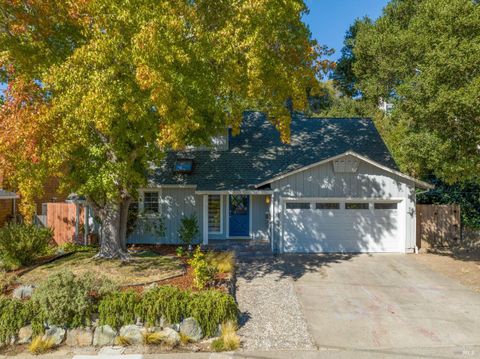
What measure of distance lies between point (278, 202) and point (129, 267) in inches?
251

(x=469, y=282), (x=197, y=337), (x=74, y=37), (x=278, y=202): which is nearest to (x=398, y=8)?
(x=278, y=202)

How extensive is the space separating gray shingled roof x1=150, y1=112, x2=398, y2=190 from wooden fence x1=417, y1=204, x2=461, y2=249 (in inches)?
96.7

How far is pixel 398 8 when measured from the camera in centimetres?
1939

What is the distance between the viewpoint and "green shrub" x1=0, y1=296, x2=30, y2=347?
7465 millimetres

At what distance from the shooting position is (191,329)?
7.57 m

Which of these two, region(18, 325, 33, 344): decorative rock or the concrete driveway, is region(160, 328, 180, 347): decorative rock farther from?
the concrete driveway

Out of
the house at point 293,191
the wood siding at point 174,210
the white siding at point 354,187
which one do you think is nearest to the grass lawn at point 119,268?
the wood siding at point 174,210

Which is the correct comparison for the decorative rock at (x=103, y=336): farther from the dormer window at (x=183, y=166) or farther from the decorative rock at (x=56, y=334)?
the dormer window at (x=183, y=166)

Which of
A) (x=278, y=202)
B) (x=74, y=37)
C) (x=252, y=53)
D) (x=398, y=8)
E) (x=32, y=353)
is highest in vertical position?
(x=398, y=8)

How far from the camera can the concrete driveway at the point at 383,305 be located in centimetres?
748

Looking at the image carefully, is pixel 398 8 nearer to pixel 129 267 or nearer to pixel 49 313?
pixel 129 267

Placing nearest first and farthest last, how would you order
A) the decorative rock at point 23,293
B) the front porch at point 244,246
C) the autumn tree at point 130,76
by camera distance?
the autumn tree at point 130,76 → the decorative rock at point 23,293 → the front porch at point 244,246

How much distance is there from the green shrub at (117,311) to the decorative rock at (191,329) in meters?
1.07

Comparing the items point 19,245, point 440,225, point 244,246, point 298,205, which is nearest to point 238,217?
point 244,246
